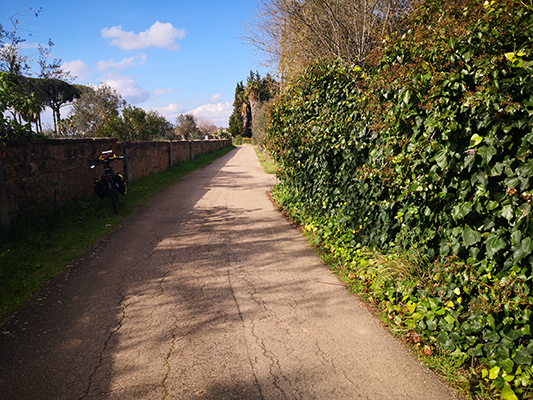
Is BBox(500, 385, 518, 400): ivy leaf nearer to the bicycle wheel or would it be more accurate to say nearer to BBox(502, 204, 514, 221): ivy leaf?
BBox(502, 204, 514, 221): ivy leaf

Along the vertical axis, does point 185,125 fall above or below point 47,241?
above

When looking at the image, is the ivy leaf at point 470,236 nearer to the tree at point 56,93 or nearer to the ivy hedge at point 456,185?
the ivy hedge at point 456,185

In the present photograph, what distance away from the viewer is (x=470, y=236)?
8.92 feet

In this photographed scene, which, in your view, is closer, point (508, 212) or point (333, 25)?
point (508, 212)

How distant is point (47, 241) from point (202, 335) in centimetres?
407

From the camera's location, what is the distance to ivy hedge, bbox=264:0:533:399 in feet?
7.81

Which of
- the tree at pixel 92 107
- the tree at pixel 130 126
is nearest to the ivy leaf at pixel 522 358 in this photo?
the tree at pixel 130 126

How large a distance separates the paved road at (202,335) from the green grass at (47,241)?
0.90 ft

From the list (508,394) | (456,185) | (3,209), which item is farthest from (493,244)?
(3,209)

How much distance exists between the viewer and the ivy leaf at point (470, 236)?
266 cm

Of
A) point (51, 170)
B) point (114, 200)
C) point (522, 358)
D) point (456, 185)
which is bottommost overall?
point (522, 358)

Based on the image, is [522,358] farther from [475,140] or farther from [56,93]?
[56,93]

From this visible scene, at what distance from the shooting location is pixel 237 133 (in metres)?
75.8

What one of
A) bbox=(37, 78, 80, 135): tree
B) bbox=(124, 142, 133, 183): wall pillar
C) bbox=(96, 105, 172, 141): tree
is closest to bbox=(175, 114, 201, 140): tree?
bbox=(37, 78, 80, 135): tree
